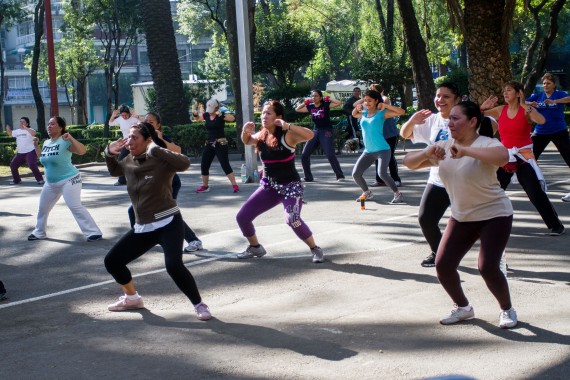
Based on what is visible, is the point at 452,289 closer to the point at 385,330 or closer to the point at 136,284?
the point at 385,330

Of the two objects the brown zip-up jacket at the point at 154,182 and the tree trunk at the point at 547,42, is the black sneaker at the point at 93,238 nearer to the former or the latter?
the brown zip-up jacket at the point at 154,182

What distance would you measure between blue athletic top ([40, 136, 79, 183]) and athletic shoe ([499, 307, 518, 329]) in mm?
6892

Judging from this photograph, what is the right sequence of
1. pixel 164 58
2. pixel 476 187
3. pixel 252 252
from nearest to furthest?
pixel 476 187
pixel 252 252
pixel 164 58

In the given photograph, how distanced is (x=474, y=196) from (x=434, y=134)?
192cm

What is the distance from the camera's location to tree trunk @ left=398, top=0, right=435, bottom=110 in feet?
77.5

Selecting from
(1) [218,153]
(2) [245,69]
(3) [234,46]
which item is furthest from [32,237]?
(3) [234,46]

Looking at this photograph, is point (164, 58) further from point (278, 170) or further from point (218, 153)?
point (278, 170)

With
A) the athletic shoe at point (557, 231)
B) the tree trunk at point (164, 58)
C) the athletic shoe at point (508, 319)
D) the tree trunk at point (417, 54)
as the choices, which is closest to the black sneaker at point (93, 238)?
the athletic shoe at point (557, 231)

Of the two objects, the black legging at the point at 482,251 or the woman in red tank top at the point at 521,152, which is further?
the woman in red tank top at the point at 521,152

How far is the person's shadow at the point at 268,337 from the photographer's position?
6344 millimetres

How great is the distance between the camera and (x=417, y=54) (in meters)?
24.8

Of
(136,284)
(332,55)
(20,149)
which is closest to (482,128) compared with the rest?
(136,284)

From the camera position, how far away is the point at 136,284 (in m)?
9.09

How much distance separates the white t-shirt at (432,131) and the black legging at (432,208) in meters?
0.12
